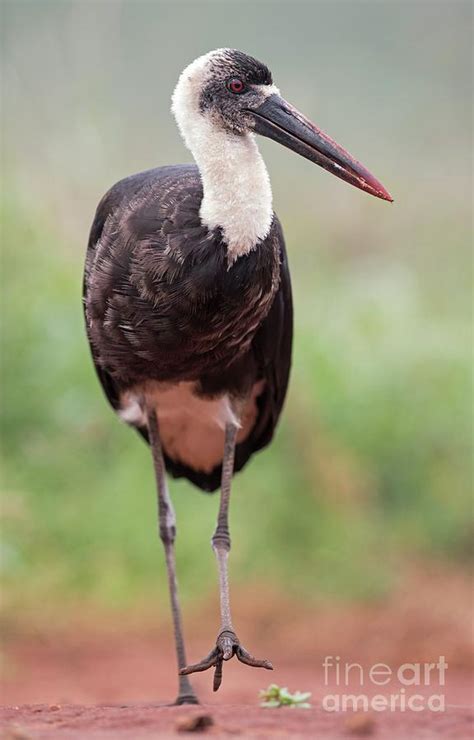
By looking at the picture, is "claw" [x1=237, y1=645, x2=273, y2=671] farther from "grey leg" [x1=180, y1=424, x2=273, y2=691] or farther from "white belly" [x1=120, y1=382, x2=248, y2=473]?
"white belly" [x1=120, y1=382, x2=248, y2=473]

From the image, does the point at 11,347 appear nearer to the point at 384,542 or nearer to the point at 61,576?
the point at 61,576

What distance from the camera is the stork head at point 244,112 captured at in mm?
4848

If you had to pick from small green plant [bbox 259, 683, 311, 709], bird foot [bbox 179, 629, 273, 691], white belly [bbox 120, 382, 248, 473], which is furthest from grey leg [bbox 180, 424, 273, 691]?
small green plant [bbox 259, 683, 311, 709]

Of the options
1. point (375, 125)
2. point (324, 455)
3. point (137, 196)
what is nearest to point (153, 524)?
point (324, 455)

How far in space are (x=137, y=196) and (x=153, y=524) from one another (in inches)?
160

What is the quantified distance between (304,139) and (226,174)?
1.29 ft

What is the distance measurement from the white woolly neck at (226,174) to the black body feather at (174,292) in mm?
57

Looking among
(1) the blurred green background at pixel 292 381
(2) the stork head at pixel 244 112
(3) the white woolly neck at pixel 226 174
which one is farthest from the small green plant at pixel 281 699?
(1) the blurred green background at pixel 292 381

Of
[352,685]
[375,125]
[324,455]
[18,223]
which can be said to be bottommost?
[352,685]

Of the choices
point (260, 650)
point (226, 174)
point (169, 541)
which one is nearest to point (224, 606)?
point (169, 541)

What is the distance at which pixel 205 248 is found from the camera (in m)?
4.70

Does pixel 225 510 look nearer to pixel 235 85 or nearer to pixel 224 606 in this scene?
pixel 224 606

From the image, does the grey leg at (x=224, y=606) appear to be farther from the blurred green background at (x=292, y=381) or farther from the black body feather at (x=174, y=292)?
the blurred green background at (x=292, y=381)

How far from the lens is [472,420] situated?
930 centimetres
